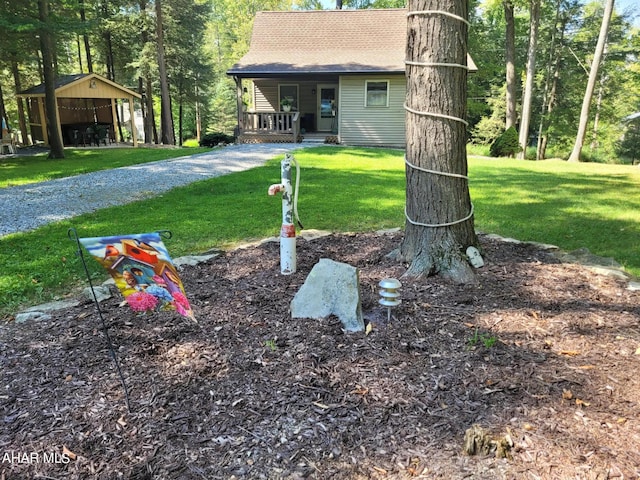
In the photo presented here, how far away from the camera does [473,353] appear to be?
7.82ft

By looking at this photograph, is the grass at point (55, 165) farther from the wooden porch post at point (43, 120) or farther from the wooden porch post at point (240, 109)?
the wooden porch post at point (43, 120)

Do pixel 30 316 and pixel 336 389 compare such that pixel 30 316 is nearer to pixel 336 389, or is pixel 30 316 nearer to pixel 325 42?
pixel 336 389

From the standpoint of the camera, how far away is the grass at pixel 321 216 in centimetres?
436

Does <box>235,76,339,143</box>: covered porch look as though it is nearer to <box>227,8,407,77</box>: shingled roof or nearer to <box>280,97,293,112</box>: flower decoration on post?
<box>280,97,293,112</box>: flower decoration on post

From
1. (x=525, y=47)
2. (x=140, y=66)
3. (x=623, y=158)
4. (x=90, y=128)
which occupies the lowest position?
(x=623, y=158)

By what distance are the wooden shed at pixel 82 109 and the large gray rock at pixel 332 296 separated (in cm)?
1548

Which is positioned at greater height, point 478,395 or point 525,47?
point 525,47

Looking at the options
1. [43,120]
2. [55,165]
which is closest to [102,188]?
[55,165]

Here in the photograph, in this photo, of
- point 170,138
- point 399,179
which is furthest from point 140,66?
point 399,179

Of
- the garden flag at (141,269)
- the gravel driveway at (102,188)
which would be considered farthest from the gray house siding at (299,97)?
the garden flag at (141,269)

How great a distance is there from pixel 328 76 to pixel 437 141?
14720 mm

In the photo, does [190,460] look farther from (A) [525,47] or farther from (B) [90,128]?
(A) [525,47]

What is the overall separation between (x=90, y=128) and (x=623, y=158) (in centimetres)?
2986

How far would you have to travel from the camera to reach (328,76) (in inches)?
668
